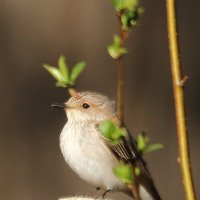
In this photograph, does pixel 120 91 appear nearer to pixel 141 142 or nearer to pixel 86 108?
pixel 141 142

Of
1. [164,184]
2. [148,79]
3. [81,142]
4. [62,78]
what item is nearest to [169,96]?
[148,79]

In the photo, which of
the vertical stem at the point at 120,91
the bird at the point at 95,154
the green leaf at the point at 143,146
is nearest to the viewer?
the vertical stem at the point at 120,91

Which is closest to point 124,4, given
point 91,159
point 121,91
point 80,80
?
point 121,91

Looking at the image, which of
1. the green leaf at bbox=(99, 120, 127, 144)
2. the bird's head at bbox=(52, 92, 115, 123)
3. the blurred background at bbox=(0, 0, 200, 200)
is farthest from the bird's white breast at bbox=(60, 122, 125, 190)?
the blurred background at bbox=(0, 0, 200, 200)

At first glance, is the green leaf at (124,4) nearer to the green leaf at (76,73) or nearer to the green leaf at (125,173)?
the green leaf at (76,73)

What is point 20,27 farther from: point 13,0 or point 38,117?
point 38,117

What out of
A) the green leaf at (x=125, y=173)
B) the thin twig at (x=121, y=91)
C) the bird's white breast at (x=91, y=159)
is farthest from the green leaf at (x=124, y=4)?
the bird's white breast at (x=91, y=159)

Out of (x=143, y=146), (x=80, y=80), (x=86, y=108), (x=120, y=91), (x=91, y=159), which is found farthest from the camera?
(x=80, y=80)
